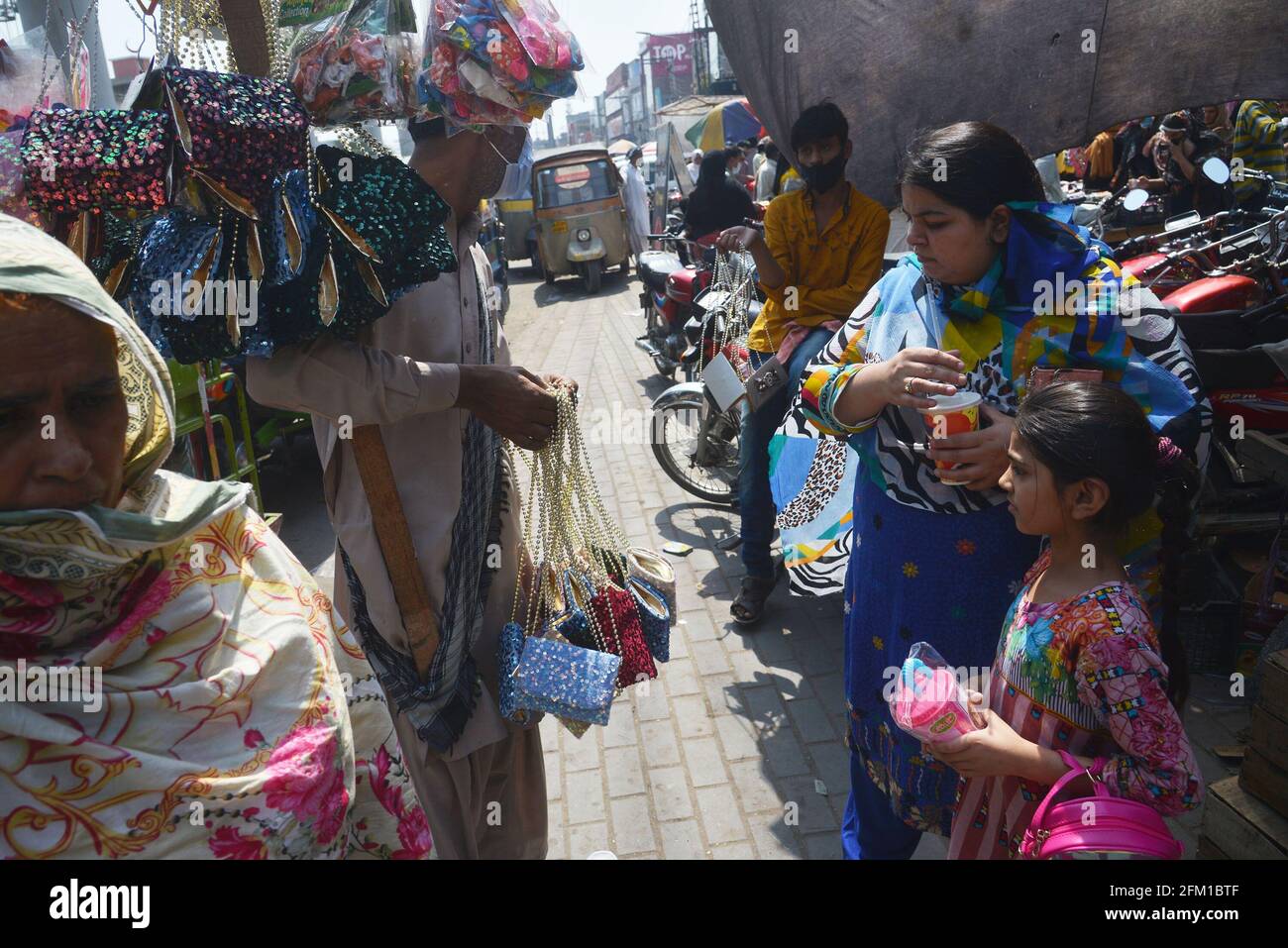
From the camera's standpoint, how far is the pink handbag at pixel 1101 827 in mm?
1405

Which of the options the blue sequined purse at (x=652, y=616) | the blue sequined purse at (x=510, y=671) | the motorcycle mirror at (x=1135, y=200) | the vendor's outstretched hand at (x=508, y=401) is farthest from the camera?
the motorcycle mirror at (x=1135, y=200)

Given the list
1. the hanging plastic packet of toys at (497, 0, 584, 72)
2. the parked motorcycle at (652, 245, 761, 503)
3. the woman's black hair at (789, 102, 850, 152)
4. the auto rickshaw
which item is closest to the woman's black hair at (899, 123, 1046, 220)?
the hanging plastic packet of toys at (497, 0, 584, 72)

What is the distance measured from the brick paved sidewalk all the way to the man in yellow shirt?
18.8 inches

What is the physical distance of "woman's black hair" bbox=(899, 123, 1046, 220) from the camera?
1.81 meters

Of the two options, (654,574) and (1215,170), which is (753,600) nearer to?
(654,574)

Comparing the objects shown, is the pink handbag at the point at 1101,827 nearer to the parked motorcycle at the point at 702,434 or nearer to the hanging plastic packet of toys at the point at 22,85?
the hanging plastic packet of toys at the point at 22,85

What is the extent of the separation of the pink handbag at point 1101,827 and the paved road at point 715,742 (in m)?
1.45

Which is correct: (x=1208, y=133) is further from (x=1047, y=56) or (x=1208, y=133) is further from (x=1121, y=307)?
(x=1121, y=307)

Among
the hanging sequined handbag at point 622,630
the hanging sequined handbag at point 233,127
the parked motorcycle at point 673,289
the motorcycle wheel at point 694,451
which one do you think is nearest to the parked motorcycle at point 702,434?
the motorcycle wheel at point 694,451

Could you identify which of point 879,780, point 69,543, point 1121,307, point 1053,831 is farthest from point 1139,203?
point 69,543

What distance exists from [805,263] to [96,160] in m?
2.91

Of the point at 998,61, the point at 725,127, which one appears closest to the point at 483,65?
the point at 998,61

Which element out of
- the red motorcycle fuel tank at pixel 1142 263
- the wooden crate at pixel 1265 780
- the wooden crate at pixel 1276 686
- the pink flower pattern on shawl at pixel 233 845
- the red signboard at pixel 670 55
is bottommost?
the wooden crate at pixel 1265 780

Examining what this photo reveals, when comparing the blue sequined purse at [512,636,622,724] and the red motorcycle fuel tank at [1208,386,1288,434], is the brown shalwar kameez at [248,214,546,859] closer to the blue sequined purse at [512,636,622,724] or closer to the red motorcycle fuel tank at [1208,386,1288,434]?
the blue sequined purse at [512,636,622,724]
